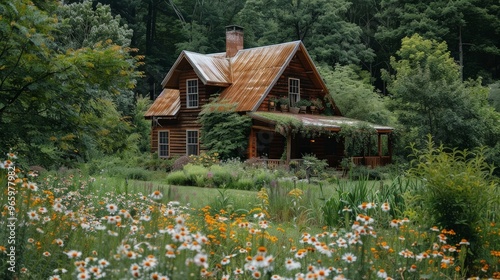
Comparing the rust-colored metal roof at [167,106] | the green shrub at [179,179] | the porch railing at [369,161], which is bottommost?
the green shrub at [179,179]

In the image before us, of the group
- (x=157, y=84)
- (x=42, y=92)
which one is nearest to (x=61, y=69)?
(x=42, y=92)

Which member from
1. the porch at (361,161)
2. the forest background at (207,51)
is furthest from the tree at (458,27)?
the porch at (361,161)

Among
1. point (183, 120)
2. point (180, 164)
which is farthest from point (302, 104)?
point (180, 164)

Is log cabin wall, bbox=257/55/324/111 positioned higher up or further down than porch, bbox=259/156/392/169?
higher up

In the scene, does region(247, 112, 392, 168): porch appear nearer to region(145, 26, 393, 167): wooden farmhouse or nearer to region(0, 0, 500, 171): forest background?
region(145, 26, 393, 167): wooden farmhouse

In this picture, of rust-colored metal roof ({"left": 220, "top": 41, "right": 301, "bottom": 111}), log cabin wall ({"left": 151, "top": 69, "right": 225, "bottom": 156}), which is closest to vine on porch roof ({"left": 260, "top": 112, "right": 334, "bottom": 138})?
rust-colored metal roof ({"left": 220, "top": 41, "right": 301, "bottom": 111})

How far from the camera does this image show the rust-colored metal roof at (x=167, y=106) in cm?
2695

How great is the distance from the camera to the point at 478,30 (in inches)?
1614

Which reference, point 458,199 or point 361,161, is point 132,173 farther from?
point 458,199

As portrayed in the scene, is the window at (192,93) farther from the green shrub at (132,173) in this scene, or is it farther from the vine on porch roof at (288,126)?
the green shrub at (132,173)

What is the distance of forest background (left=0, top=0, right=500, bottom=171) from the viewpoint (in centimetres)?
720

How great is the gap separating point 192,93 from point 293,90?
4.89 meters

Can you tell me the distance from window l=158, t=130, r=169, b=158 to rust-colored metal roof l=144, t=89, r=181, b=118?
3.56ft

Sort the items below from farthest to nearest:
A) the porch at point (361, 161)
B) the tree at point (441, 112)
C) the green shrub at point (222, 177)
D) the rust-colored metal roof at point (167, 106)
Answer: the rust-colored metal roof at point (167, 106), the tree at point (441, 112), the porch at point (361, 161), the green shrub at point (222, 177)
